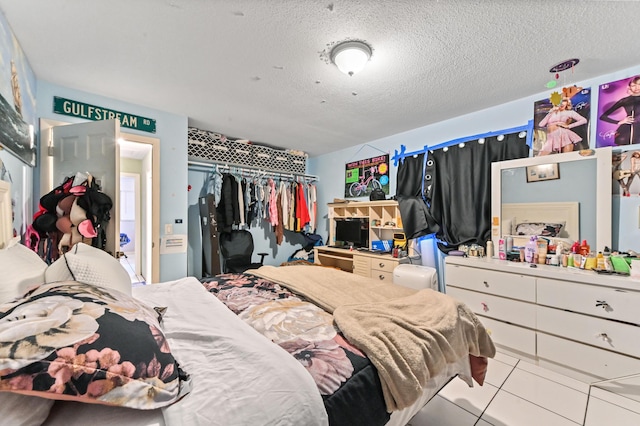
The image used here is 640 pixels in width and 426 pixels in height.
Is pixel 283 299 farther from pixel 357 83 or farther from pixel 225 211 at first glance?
pixel 225 211

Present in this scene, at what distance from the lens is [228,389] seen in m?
0.75

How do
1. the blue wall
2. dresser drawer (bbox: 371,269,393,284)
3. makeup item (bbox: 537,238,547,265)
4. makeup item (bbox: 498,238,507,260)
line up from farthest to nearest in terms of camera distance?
dresser drawer (bbox: 371,269,393,284) → makeup item (bbox: 498,238,507,260) → makeup item (bbox: 537,238,547,265) → the blue wall

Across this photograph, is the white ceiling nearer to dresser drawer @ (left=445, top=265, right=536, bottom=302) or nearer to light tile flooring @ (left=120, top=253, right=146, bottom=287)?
dresser drawer @ (left=445, top=265, right=536, bottom=302)

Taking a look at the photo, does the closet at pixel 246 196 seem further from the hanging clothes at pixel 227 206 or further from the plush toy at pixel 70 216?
the plush toy at pixel 70 216

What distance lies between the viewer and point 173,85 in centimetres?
231

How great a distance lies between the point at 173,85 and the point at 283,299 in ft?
6.86

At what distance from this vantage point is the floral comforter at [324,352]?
0.85 m

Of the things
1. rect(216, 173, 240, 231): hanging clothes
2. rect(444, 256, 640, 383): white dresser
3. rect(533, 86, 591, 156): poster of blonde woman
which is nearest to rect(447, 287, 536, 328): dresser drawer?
rect(444, 256, 640, 383): white dresser

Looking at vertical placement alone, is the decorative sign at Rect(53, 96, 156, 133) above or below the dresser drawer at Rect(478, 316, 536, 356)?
above

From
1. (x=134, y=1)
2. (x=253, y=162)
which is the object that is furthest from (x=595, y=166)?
(x=253, y=162)

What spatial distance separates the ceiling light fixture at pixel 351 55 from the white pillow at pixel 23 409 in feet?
6.76

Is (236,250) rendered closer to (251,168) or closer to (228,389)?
(251,168)

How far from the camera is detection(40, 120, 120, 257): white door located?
7.05 feet

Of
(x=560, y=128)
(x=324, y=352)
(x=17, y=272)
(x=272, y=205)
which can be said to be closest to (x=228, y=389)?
(x=324, y=352)
